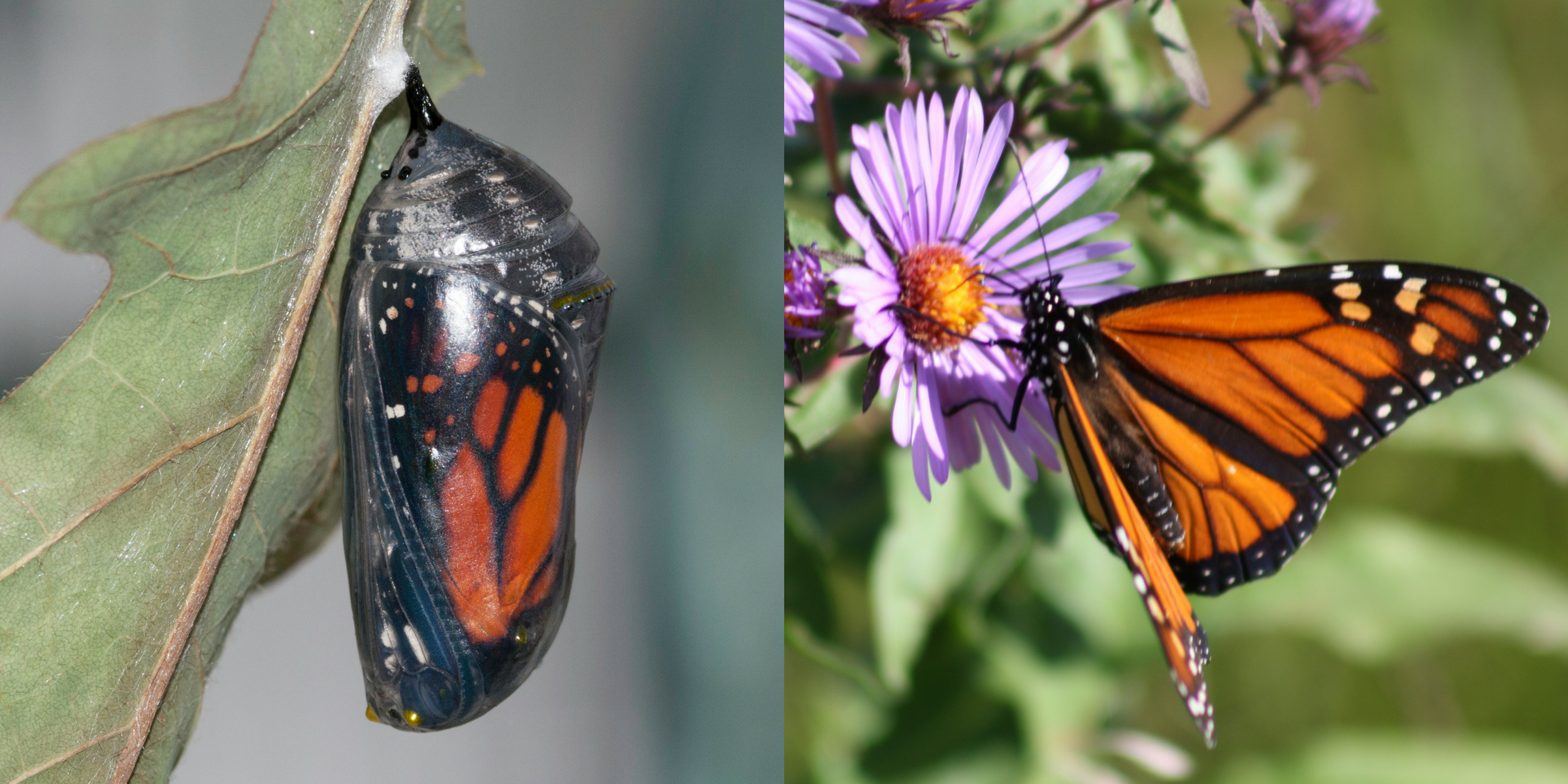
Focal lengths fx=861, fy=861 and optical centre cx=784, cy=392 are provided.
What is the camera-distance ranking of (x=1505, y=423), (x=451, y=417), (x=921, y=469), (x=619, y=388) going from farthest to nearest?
(x=1505, y=423)
(x=921, y=469)
(x=619, y=388)
(x=451, y=417)

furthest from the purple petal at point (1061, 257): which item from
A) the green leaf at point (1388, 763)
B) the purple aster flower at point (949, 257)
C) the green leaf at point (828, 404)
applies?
the green leaf at point (1388, 763)

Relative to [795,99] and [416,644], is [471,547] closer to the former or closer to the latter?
[416,644]

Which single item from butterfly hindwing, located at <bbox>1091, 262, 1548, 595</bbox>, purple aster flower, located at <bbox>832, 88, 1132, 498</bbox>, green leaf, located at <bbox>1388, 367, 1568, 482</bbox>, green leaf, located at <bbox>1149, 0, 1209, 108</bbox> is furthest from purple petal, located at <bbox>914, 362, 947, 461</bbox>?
green leaf, located at <bbox>1388, 367, 1568, 482</bbox>

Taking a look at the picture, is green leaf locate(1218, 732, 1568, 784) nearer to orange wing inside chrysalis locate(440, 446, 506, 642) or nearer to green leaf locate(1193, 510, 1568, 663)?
green leaf locate(1193, 510, 1568, 663)

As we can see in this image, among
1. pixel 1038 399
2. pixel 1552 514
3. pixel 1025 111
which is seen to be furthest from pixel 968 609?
pixel 1552 514

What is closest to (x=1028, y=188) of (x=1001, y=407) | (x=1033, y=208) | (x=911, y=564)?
(x=1033, y=208)

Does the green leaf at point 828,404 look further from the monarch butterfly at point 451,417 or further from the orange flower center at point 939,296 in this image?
the monarch butterfly at point 451,417
